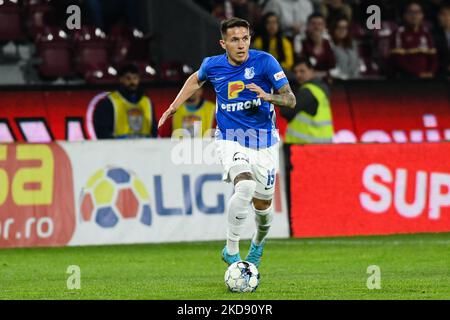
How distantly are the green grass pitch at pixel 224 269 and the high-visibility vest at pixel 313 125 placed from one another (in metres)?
1.82

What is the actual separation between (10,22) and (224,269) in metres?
8.48

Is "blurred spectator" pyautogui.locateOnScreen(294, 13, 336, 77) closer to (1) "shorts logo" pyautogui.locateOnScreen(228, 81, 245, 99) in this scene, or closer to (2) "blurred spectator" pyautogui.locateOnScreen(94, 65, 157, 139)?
(2) "blurred spectator" pyautogui.locateOnScreen(94, 65, 157, 139)

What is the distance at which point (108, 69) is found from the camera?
63.8 ft

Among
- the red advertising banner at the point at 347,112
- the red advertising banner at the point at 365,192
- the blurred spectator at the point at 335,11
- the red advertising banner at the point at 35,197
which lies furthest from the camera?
the blurred spectator at the point at 335,11

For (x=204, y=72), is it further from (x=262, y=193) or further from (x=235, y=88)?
(x=262, y=193)

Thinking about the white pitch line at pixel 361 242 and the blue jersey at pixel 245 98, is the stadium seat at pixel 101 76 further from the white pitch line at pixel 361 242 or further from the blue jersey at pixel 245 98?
the blue jersey at pixel 245 98

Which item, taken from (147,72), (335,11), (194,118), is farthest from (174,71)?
(335,11)

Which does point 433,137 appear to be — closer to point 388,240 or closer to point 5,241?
A: point 388,240

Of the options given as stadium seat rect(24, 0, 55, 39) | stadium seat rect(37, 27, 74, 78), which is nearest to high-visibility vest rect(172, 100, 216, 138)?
stadium seat rect(37, 27, 74, 78)

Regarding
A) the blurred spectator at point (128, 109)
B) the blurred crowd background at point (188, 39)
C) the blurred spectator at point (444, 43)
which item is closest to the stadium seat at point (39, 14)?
the blurred crowd background at point (188, 39)

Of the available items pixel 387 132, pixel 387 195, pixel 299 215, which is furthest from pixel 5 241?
pixel 387 132

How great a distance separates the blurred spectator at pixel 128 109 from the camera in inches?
667

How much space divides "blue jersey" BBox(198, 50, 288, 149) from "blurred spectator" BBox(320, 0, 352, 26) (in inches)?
398

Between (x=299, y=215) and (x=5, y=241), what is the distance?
3.52 meters
